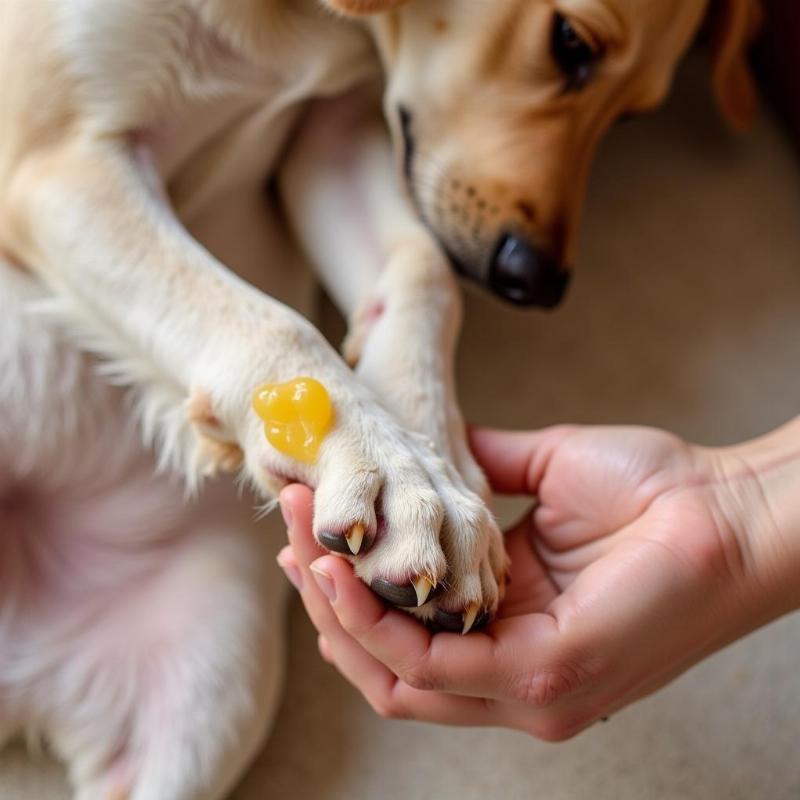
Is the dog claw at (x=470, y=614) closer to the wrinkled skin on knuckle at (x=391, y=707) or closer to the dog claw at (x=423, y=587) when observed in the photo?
the dog claw at (x=423, y=587)

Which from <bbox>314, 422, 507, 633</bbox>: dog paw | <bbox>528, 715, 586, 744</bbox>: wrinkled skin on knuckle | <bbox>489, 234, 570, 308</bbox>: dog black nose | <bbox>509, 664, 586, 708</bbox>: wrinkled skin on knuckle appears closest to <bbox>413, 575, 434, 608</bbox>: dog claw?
<bbox>314, 422, 507, 633</bbox>: dog paw

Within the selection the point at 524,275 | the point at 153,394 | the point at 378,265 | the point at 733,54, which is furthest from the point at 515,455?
the point at 733,54

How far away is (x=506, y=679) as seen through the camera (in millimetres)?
1103

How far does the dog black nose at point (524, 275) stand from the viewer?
1512mm

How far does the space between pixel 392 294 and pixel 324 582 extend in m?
0.52

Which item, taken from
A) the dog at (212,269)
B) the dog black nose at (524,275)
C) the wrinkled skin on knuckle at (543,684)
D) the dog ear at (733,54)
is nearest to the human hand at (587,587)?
the wrinkled skin on knuckle at (543,684)

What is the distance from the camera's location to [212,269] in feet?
4.26

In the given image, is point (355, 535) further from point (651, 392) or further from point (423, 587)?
point (651, 392)

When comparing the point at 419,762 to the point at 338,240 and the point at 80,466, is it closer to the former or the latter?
the point at 80,466

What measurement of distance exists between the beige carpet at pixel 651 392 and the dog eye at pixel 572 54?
0.60 meters

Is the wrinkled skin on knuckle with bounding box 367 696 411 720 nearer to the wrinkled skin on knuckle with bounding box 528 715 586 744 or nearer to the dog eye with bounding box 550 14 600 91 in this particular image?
the wrinkled skin on knuckle with bounding box 528 715 586 744

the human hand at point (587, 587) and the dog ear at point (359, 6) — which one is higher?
the dog ear at point (359, 6)

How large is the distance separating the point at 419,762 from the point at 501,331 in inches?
34.6

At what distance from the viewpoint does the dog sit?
4.24ft
